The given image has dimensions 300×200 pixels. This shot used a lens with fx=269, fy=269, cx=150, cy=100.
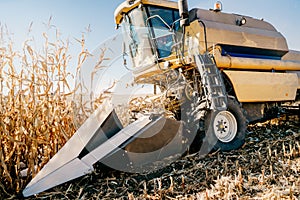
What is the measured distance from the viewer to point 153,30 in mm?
4016

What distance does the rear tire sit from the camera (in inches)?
121

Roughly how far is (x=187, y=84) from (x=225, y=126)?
30.5 inches

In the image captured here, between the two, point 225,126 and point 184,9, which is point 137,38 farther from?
point 225,126

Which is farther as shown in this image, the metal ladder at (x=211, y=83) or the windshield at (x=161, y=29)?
the windshield at (x=161, y=29)

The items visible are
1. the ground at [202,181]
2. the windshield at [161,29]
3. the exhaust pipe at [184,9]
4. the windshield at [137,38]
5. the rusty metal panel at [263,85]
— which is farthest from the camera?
the windshield at [137,38]

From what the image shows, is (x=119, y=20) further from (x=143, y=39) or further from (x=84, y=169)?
(x=84, y=169)

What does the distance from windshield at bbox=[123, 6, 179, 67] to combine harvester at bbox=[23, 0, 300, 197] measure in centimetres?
1

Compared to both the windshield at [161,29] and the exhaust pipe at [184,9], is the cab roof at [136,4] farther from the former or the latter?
the exhaust pipe at [184,9]

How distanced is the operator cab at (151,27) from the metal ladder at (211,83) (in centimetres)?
67

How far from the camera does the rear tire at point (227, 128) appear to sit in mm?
3076

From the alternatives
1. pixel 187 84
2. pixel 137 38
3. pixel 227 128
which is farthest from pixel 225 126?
pixel 137 38

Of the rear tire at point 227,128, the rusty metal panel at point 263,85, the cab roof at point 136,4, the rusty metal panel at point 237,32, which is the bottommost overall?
the rear tire at point 227,128

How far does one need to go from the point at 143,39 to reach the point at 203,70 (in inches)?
51.6

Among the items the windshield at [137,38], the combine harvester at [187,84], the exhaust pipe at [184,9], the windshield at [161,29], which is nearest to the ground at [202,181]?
the combine harvester at [187,84]
